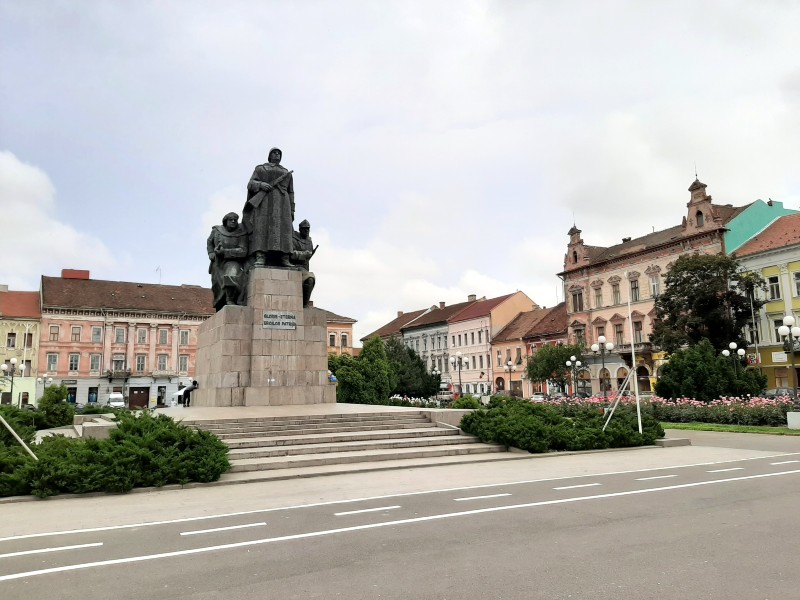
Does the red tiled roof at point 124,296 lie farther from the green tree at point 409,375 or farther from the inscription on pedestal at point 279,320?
the inscription on pedestal at point 279,320

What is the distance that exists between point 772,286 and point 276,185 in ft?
138

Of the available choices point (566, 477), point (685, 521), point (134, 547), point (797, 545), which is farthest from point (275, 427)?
point (797, 545)

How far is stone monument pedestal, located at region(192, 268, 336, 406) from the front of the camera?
19016 mm

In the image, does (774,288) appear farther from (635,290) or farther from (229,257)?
(229,257)

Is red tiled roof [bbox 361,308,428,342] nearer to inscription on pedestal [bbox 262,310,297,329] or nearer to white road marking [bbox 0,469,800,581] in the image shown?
inscription on pedestal [bbox 262,310,297,329]

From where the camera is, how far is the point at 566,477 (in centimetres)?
1114

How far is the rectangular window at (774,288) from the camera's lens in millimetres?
47287

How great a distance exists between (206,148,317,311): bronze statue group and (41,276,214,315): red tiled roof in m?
51.2

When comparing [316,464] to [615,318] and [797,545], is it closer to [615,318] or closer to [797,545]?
[797,545]

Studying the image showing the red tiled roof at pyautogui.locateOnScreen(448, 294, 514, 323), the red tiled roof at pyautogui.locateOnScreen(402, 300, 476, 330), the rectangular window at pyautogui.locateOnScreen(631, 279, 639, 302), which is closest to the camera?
the rectangular window at pyautogui.locateOnScreen(631, 279, 639, 302)

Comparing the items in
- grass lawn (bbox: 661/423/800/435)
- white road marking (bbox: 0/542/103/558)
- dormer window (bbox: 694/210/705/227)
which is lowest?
white road marking (bbox: 0/542/103/558)

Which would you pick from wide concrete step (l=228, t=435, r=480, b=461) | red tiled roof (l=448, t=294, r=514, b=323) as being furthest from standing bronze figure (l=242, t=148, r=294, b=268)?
red tiled roof (l=448, t=294, r=514, b=323)

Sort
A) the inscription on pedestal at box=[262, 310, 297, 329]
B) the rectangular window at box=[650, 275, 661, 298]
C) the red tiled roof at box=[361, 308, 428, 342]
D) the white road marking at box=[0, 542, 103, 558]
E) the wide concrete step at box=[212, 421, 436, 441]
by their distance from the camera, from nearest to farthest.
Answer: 1. the white road marking at box=[0, 542, 103, 558]
2. the wide concrete step at box=[212, 421, 436, 441]
3. the inscription on pedestal at box=[262, 310, 297, 329]
4. the rectangular window at box=[650, 275, 661, 298]
5. the red tiled roof at box=[361, 308, 428, 342]

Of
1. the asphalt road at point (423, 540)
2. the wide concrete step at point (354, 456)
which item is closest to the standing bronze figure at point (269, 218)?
the wide concrete step at point (354, 456)
